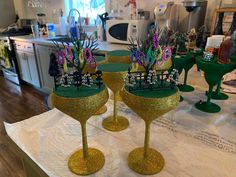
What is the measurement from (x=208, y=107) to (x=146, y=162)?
0.42 m

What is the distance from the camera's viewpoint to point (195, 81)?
102cm

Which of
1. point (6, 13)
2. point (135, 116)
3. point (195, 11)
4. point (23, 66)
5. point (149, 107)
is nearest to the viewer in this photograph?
point (149, 107)

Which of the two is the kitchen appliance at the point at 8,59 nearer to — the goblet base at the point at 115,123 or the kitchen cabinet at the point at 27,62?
the kitchen cabinet at the point at 27,62

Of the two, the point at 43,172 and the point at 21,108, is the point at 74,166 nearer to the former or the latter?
the point at 43,172

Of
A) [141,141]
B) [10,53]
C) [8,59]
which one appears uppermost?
[141,141]

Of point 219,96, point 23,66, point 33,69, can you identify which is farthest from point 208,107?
point 23,66

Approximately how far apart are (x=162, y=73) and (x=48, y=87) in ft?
9.12

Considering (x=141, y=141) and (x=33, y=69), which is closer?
(x=141, y=141)

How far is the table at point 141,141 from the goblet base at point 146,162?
0.04 ft

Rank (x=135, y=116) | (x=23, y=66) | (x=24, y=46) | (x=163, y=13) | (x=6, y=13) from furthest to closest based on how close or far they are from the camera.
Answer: (x=6, y=13) → (x=23, y=66) → (x=24, y=46) → (x=163, y=13) → (x=135, y=116)

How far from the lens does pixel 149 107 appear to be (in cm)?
40

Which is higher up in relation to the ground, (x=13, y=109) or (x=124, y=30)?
(x=124, y=30)

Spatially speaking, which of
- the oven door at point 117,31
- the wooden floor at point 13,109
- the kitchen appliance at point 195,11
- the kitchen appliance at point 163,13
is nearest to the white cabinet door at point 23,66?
the wooden floor at point 13,109

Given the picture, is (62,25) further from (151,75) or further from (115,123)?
(151,75)
